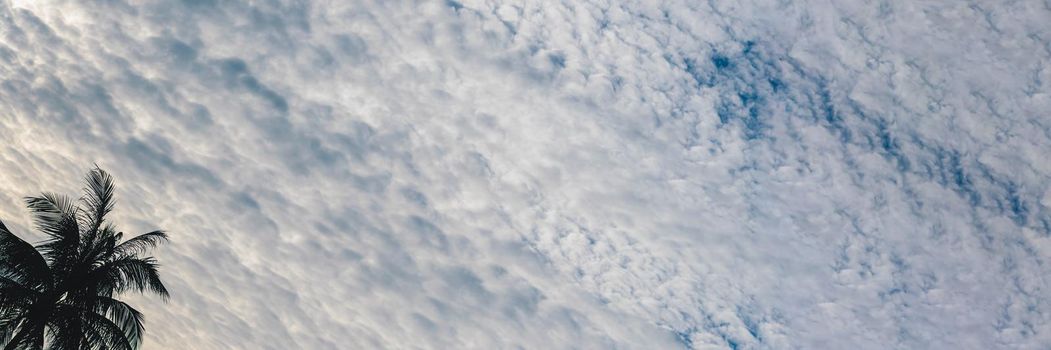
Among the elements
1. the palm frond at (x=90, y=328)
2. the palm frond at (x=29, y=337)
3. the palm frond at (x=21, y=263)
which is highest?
the palm frond at (x=21, y=263)

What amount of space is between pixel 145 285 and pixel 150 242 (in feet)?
4.74

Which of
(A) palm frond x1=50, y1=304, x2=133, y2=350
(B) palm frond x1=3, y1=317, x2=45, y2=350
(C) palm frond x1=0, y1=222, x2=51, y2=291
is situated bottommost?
(B) palm frond x1=3, y1=317, x2=45, y2=350

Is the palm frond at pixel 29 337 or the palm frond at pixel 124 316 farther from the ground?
the palm frond at pixel 124 316

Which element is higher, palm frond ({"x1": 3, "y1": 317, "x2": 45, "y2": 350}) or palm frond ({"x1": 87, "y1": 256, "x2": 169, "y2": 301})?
palm frond ({"x1": 87, "y1": 256, "x2": 169, "y2": 301})

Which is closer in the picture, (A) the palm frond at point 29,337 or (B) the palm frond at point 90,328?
(A) the palm frond at point 29,337

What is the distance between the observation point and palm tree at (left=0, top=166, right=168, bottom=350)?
19281 mm

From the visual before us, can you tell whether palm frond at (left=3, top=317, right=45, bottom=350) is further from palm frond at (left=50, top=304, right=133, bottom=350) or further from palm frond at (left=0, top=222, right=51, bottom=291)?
palm frond at (left=0, top=222, right=51, bottom=291)

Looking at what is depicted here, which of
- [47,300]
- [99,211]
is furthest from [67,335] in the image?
[99,211]

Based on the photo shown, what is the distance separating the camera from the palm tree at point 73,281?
63.3 ft

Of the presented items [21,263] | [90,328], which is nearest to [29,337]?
[90,328]

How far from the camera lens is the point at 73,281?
20172mm

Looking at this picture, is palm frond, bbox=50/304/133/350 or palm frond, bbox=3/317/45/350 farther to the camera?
palm frond, bbox=50/304/133/350

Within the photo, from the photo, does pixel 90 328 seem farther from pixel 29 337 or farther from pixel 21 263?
pixel 21 263

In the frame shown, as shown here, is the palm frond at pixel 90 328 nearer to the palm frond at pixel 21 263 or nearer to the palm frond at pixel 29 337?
the palm frond at pixel 29 337
